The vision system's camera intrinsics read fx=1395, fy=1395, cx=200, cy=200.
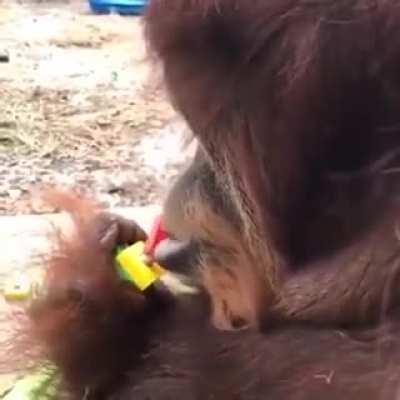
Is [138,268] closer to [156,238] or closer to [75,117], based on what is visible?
[156,238]

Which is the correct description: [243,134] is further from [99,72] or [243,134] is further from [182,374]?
[99,72]

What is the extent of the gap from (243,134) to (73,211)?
321mm

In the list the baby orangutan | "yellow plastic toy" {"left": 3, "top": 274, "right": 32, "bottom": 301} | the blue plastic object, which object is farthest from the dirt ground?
the baby orangutan

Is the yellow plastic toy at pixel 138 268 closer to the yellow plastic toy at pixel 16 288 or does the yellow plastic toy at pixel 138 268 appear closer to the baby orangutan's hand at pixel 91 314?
the baby orangutan's hand at pixel 91 314

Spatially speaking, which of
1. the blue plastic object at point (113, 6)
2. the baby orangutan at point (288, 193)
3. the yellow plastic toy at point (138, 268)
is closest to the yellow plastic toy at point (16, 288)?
the yellow plastic toy at point (138, 268)

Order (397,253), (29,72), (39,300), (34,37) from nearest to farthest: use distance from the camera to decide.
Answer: (397,253) → (39,300) → (29,72) → (34,37)

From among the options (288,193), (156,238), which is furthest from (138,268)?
(288,193)

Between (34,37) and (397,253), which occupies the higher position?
(397,253)

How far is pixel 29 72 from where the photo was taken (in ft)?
11.6

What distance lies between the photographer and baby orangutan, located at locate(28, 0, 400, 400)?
1070 millimetres

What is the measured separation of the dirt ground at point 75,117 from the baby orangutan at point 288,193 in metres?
1.03

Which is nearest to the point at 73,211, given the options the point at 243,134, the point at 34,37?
the point at 243,134

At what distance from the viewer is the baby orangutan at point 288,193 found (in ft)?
3.51

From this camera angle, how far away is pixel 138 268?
130 cm
